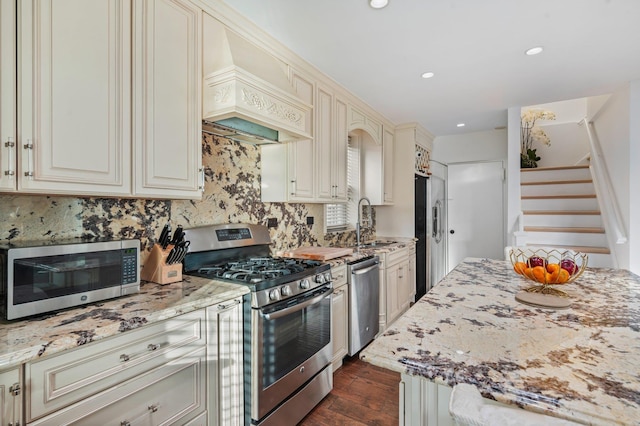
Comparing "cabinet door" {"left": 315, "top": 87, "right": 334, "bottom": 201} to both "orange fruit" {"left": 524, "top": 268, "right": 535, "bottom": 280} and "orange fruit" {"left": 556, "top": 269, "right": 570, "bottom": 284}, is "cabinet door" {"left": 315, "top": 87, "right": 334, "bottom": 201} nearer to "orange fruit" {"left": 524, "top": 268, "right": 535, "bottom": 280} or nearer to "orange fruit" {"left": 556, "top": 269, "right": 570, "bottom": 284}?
"orange fruit" {"left": 524, "top": 268, "right": 535, "bottom": 280}

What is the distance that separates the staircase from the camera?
3.75m

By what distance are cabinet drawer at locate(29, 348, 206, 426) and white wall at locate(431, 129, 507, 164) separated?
5.02 metres

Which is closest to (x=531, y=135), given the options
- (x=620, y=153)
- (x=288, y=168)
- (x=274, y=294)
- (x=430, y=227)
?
(x=620, y=153)

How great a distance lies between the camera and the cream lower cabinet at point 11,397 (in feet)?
2.83

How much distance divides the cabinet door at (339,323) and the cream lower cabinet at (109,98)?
4.51 feet

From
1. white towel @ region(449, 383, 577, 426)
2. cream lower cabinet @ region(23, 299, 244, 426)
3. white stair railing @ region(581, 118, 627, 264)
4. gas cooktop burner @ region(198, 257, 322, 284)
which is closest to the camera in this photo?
white towel @ region(449, 383, 577, 426)

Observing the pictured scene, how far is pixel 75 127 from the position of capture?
1.26 metres

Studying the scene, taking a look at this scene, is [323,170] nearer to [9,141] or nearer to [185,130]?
[185,130]

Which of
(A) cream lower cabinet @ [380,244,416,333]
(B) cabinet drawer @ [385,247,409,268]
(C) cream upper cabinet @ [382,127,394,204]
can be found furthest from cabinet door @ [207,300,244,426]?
(C) cream upper cabinet @ [382,127,394,204]

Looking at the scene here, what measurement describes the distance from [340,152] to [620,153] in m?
3.00

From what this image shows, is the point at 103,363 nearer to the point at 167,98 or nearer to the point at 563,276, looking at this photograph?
the point at 167,98

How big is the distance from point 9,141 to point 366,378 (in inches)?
103

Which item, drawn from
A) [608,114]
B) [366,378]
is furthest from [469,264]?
[608,114]

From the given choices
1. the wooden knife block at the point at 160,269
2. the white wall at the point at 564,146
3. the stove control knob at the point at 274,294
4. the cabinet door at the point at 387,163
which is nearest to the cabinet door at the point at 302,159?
the stove control knob at the point at 274,294
